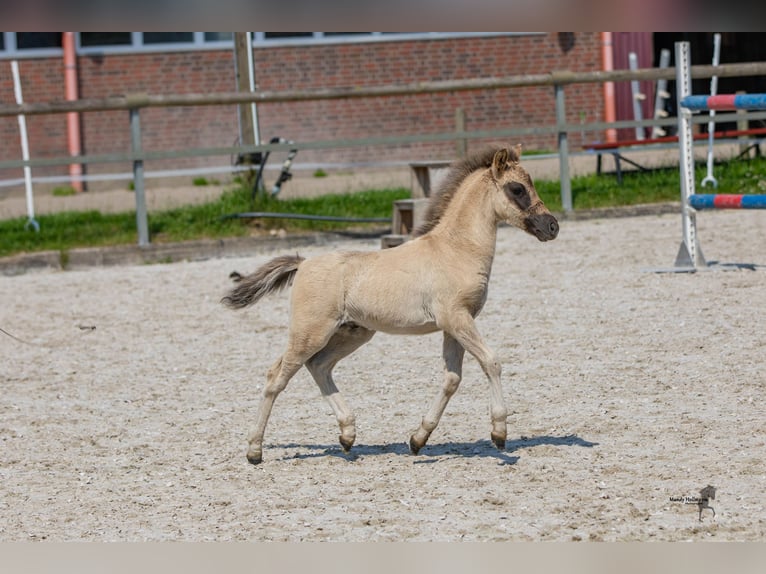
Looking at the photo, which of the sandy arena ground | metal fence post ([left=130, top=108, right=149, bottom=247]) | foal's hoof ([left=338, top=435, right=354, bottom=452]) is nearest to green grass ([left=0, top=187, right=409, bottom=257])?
metal fence post ([left=130, top=108, right=149, bottom=247])

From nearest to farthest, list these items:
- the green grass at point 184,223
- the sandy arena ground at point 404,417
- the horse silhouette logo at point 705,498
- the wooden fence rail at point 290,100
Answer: the horse silhouette logo at point 705,498, the sandy arena ground at point 404,417, the wooden fence rail at point 290,100, the green grass at point 184,223

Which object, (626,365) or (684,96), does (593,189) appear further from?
(626,365)

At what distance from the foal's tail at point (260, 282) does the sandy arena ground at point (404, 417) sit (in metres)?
0.83

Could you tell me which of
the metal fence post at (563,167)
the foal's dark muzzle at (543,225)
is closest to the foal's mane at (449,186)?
the foal's dark muzzle at (543,225)

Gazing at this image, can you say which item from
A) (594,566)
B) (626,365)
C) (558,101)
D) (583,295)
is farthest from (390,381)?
(558,101)

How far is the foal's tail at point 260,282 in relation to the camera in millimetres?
4965

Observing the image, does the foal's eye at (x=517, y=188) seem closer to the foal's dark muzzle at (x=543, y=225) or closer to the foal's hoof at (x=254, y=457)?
the foal's dark muzzle at (x=543, y=225)

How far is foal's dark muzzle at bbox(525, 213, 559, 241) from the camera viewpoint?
4695 millimetres

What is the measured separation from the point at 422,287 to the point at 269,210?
8.39 metres

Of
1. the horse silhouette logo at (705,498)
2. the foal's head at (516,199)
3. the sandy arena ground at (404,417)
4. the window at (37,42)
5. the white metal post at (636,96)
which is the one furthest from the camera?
the window at (37,42)

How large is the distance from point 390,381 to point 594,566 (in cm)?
583

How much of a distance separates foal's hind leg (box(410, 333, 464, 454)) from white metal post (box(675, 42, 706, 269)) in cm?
505

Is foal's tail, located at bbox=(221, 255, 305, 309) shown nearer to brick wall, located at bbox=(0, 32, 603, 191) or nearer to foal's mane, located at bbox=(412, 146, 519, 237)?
foal's mane, located at bbox=(412, 146, 519, 237)

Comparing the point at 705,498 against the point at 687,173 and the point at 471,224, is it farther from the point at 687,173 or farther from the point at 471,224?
the point at 687,173
